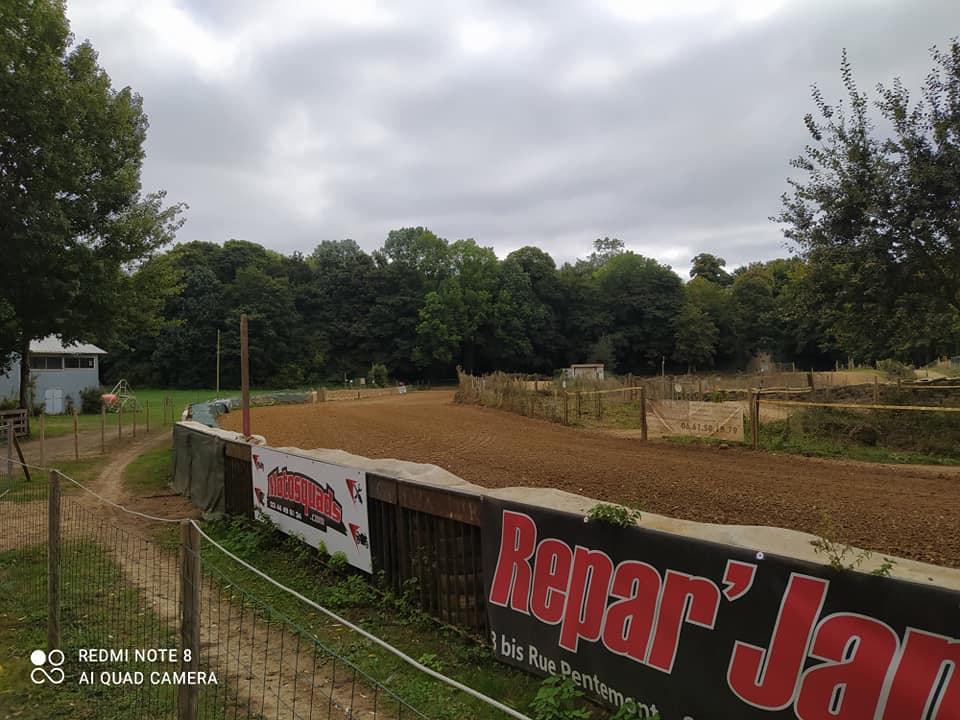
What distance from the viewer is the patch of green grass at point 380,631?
4.69 meters

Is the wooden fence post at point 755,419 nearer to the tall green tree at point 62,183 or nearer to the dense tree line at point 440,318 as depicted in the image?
the tall green tree at point 62,183

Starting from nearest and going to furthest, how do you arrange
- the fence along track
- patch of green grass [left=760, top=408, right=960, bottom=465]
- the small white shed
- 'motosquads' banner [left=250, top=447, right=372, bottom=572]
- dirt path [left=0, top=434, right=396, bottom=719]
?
the fence along track → dirt path [left=0, top=434, right=396, bottom=719] → 'motosquads' banner [left=250, top=447, right=372, bottom=572] → patch of green grass [left=760, top=408, right=960, bottom=465] → the small white shed

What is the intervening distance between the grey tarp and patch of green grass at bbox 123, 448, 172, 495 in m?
0.71

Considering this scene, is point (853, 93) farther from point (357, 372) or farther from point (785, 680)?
point (357, 372)

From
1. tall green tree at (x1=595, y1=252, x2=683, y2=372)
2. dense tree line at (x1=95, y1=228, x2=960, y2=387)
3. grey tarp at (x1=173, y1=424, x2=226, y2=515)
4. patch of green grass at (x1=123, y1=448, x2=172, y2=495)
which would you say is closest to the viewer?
grey tarp at (x1=173, y1=424, x2=226, y2=515)

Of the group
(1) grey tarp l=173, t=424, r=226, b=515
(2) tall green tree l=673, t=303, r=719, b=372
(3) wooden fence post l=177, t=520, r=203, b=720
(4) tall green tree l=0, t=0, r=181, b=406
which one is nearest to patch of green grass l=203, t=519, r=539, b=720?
(3) wooden fence post l=177, t=520, r=203, b=720

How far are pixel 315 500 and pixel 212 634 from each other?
7.09ft

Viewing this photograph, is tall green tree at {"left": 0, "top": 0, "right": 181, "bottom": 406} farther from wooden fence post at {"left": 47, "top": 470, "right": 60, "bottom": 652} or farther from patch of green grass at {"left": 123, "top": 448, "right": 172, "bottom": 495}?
wooden fence post at {"left": 47, "top": 470, "right": 60, "bottom": 652}

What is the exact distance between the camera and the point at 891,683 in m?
2.80

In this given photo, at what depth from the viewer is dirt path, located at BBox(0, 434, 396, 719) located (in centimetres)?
465

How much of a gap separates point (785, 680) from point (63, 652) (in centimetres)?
567

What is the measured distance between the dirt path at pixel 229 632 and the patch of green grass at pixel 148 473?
2.36 meters

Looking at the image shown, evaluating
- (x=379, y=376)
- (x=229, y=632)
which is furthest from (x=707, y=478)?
(x=379, y=376)

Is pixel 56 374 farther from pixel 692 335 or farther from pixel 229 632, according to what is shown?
pixel 692 335
